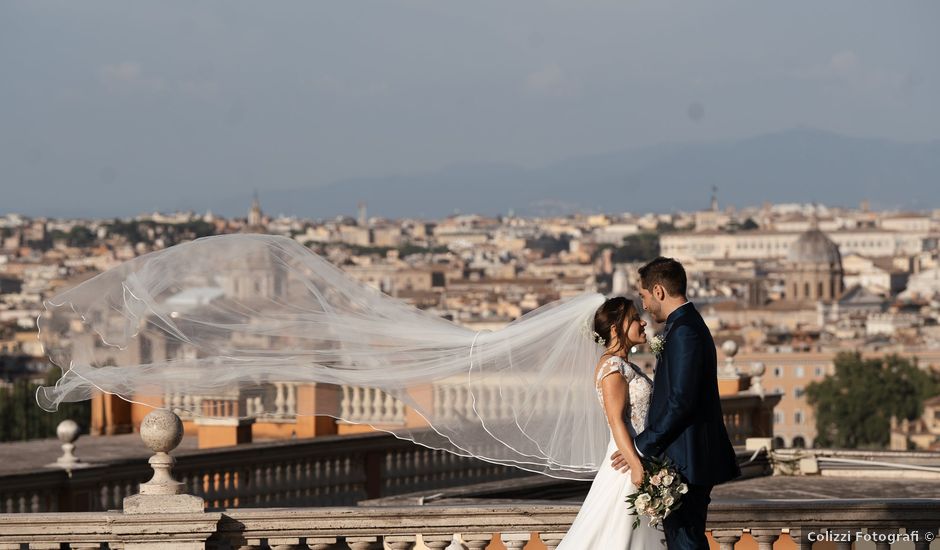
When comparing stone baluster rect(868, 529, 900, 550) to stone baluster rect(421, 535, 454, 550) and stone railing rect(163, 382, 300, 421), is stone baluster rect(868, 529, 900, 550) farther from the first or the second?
stone railing rect(163, 382, 300, 421)

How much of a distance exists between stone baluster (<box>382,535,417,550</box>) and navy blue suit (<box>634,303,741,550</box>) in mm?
779

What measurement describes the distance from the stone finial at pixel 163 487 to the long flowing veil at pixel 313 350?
29.7 inches

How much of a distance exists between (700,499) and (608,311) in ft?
1.75

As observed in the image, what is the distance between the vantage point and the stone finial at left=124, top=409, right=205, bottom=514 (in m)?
5.29

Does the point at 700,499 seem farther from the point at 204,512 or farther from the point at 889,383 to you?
the point at 889,383

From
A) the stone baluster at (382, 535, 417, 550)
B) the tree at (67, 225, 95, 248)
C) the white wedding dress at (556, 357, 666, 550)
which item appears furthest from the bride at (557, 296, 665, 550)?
the tree at (67, 225, 95, 248)

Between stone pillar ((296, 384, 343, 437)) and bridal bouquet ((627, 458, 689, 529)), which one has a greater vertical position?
stone pillar ((296, 384, 343, 437))

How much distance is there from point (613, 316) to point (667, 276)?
29cm

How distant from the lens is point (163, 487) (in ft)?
17.6

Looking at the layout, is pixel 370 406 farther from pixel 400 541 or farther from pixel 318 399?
pixel 400 541

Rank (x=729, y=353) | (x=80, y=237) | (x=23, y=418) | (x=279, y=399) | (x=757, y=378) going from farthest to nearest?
(x=80, y=237), (x=23, y=418), (x=757, y=378), (x=729, y=353), (x=279, y=399)

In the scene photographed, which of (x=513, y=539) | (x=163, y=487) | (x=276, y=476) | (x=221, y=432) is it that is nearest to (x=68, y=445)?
(x=276, y=476)

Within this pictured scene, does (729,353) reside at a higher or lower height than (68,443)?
higher

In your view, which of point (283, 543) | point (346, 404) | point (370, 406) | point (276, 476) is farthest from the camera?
point (276, 476)
